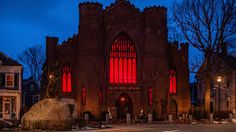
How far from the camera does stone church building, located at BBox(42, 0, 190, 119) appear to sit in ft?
226

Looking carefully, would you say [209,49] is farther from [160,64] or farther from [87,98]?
[87,98]

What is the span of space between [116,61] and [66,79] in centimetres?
751

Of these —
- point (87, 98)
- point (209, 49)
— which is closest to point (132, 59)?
point (87, 98)

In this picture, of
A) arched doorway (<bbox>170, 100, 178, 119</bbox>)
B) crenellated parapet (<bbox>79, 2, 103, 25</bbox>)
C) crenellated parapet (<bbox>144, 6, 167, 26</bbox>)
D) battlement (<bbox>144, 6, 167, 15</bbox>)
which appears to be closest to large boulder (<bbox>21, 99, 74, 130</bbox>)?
crenellated parapet (<bbox>79, 2, 103, 25</bbox>)

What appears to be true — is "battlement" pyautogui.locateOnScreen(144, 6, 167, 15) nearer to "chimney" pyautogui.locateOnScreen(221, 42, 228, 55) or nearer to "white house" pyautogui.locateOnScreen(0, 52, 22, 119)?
"chimney" pyautogui.locateOnScreen(221, 42, 228, 55)

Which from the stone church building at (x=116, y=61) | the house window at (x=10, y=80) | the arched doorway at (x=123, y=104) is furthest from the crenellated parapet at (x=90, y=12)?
the house window at (x=10, y=80)

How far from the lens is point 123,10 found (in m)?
71.1

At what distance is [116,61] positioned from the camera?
70688 mm

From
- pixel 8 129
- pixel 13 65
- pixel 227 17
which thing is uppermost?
pixel 227 17

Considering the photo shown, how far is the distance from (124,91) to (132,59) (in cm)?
473

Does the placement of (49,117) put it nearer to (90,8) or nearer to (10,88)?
(10,88)

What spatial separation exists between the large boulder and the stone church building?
91.4 ft

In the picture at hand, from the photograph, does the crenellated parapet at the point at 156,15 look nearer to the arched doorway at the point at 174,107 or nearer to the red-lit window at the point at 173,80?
the red-lit window at the point at 173,80

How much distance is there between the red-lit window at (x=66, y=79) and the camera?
70.1 m
